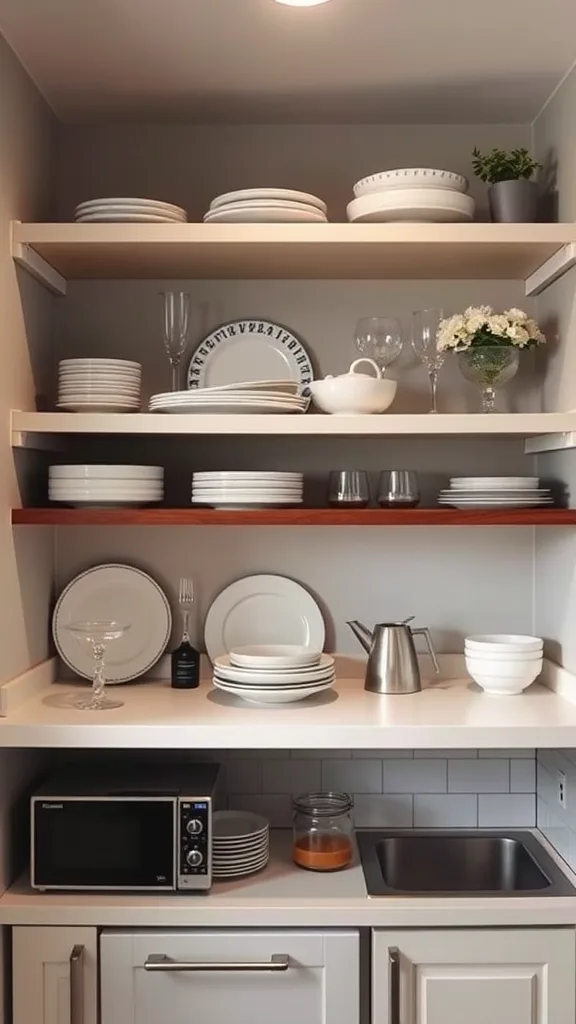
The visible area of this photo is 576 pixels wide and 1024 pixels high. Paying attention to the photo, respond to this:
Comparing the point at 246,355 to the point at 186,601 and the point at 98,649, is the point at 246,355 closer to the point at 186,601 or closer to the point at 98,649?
the point at 186,601

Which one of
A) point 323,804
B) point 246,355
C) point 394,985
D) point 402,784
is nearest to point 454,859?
point 402,784

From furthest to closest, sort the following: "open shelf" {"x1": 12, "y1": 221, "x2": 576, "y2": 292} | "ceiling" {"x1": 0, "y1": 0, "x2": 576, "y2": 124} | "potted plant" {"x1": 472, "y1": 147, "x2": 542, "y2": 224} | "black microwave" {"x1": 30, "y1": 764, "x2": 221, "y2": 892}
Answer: "potted plant" {"x1": 472, "y1": 147, "x2": 542, "y2": 224}, "open shelf" {"x1": 12, "y1": 221, "x2": 576, "y2": 292}, "black microwave" {"x1": 30, "y1": 764, "x2": 221, "y2": 892}, "ceiling" {"x1": 0, "y1": 0, "x2": 576, "y2": 124}

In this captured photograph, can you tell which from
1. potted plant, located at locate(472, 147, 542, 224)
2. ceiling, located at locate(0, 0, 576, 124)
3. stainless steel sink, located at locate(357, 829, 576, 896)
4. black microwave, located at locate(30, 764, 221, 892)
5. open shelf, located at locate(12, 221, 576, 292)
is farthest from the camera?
stainless steel sink, located at locate(357, 829, 576, 896)

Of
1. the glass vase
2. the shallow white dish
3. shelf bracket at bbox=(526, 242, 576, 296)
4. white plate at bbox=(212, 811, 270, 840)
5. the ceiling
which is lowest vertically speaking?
white plate at bbox=(212, 811, 270, 840)

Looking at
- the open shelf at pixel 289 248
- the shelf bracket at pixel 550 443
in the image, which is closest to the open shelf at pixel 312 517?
the shelf bracket at pixel 550 443

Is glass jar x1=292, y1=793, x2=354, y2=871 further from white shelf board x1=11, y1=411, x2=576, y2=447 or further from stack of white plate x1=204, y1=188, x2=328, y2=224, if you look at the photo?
stack of white plate x1=204, y1=188, x2=328, y2=224

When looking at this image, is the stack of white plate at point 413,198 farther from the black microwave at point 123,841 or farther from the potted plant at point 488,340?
the black microwave at point 123,841

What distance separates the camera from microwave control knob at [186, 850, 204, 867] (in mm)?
2156

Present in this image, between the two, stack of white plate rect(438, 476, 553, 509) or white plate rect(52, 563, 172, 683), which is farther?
white plate rect(52, 563, 172, 683)

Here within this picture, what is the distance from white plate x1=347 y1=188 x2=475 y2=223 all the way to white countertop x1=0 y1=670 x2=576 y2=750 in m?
1.10

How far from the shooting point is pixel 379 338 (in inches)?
96.3

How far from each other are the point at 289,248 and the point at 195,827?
4.21 feet

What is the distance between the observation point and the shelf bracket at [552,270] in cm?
228

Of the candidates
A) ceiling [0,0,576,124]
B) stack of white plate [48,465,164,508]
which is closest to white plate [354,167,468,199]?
ceiling [0,0,576,124]
